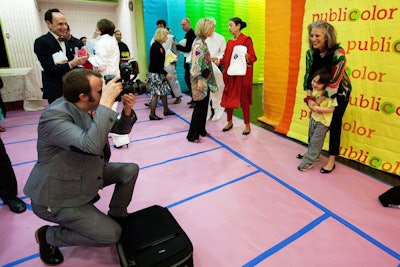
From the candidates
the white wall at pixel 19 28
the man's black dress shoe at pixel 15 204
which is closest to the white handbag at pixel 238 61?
the man's black dress shoe at pixel 15 204

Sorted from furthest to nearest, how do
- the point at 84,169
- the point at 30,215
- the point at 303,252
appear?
1. the point at 30,215
2. the point at 303,252
3. the point at 84,169

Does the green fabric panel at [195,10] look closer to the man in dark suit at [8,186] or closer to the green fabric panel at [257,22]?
the green fabric panel at [257,22]

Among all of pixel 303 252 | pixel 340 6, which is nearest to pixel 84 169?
pixel 303 252

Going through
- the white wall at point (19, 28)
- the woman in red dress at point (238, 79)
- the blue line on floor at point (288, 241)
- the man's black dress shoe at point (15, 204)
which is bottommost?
the blue line on floor at point (288, 241)

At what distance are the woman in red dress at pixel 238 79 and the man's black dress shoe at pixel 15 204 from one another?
2.55 meters

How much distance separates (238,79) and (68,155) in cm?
259

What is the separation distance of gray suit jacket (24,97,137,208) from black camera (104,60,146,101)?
0.72ft

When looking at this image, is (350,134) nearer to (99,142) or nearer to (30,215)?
(99,142)

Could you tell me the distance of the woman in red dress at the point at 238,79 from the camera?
3.35m

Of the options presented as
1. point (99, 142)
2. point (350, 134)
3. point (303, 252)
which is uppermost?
point (99, 142)

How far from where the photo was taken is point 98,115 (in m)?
1.24

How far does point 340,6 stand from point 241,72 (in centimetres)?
125

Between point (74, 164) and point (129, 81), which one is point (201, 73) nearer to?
point (129, 81)

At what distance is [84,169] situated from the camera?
4.58 feet
